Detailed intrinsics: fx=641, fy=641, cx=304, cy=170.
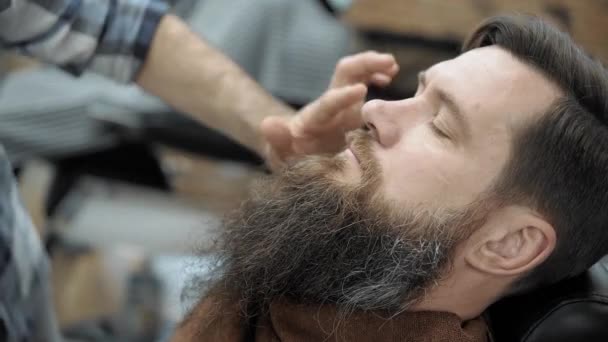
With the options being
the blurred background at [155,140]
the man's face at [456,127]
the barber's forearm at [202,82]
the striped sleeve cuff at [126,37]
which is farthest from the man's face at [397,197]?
the blurred background at [155,140]

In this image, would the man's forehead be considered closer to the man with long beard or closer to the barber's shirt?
the man with long beard

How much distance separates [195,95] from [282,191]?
1.22 ft

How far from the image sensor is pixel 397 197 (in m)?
0.89

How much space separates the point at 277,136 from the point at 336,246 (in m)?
0.28

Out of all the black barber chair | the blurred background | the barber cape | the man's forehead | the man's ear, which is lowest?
the blurred background

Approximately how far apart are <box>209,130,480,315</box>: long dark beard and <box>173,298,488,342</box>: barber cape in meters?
0.02

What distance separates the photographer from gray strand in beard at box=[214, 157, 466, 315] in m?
0.89

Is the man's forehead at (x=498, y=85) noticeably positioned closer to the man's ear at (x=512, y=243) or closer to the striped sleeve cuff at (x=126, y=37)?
the man's ear at (x=512, y=243)

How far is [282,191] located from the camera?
3.21ft

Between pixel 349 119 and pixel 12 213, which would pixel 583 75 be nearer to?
pixel 349 119

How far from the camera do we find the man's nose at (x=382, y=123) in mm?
918

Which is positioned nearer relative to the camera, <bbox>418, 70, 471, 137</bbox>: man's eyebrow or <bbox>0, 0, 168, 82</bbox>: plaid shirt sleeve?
<bbox>418, 70, 471, 137</bbox>: man's eyebrow

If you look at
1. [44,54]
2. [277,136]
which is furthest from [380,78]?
[44,54]

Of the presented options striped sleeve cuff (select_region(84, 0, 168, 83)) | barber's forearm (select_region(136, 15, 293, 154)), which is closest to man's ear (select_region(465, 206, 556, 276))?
barber's forearm (select_region(136, 15, 293, 154))
